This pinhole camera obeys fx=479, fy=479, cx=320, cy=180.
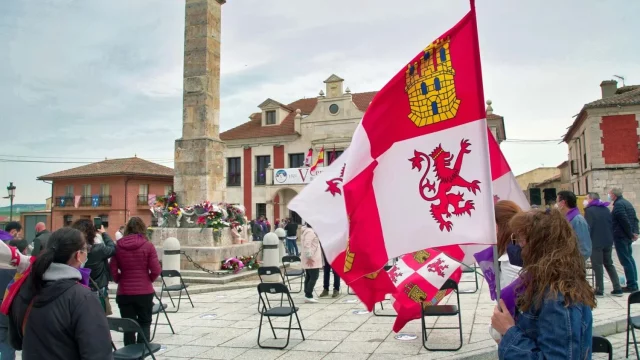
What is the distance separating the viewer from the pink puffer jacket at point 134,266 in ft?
17.9

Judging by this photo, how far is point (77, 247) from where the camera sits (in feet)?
9.02

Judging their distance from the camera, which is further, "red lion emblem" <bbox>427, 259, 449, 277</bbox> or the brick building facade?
the brick building facade

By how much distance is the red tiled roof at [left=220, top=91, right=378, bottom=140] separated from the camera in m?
35.5

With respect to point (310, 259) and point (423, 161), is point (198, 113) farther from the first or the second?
point (423, 161)

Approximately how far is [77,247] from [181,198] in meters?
11.4

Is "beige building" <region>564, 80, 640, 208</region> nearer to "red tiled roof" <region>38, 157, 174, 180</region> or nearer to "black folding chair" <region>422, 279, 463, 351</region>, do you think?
"black folding chair" <region>422, 279, 463, 351</region>

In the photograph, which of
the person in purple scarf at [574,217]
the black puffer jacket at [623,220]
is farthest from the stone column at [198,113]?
the black puffer jacket at [623,220]

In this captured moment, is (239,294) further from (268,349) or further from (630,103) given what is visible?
(630,103)

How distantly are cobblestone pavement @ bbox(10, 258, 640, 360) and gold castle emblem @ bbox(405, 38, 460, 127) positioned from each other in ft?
9.82

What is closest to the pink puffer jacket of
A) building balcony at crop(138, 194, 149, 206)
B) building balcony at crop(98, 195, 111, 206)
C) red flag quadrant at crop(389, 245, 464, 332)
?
red flag quadrant at crop(389, 245, 464, 332)

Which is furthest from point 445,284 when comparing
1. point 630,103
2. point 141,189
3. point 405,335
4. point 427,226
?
point 141,189

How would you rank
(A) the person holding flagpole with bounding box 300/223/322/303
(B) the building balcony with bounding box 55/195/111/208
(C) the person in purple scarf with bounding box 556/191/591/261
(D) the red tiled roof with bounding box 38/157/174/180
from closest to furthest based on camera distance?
1. (C) the person in purple scarf with bounding box 556/191/591/261
2. (A) the person holding flagpole with bounding box 300/223/322/303
3. (B) the building balcony with bounding box 55/195/111/208
4. (D) the red tiled roof with bounding box 38/157/174/180

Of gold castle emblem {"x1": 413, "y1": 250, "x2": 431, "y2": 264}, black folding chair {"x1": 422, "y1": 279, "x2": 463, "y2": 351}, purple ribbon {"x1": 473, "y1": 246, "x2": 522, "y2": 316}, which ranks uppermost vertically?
purple ribbon {"x1": 473, "y1": 246, "x2": 522, "y2": 316}

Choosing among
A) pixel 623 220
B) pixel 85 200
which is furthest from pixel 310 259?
pixel 85 200
